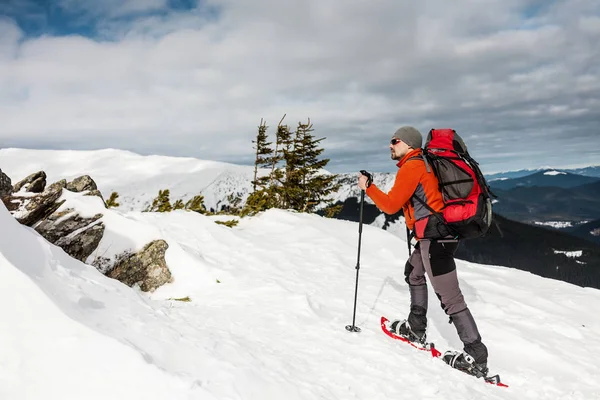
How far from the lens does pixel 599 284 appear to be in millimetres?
182250

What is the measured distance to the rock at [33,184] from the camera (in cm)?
855

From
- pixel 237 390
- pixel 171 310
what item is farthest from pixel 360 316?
pixel 237 390

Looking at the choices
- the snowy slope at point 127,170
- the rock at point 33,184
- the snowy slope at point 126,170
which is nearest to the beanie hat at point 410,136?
the rock at point 33,184

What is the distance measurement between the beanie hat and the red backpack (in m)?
0.33

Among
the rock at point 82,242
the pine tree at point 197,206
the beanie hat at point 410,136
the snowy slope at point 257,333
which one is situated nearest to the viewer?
the snowy slope at point 257,333

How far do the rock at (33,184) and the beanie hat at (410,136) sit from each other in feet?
27.9

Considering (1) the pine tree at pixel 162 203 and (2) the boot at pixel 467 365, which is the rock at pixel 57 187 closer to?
(1) the pine tree at pixel 162 203

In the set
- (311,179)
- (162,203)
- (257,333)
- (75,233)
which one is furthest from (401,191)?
(311,179)

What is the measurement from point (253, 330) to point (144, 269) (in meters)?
4.27

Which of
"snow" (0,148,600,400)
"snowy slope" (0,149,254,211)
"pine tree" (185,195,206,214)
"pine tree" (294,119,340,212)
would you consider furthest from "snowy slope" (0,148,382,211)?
"snow" (0,148,600,400)

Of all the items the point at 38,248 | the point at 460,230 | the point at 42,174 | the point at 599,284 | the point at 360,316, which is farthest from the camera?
the point at 599,284

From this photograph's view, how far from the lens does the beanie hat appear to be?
5363 mm

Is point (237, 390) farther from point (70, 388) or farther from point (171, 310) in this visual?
point (171, 310)

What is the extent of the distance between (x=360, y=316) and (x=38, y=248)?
5168 mm
